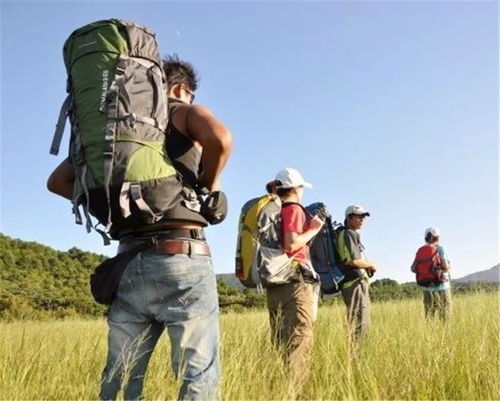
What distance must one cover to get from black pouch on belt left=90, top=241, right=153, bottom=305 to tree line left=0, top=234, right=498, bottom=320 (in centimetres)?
1212

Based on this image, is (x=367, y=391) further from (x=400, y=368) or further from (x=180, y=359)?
(x=180, y=359)

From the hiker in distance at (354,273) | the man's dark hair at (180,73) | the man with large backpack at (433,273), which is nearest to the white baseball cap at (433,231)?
the man with large backpack at (433,273)

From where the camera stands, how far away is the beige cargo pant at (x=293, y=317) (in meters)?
3.99

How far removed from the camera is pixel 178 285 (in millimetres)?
2109

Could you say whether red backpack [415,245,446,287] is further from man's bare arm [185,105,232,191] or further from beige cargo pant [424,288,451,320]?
man's bare arm [185,105,232,191]

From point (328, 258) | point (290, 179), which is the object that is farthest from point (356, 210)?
point (290, 179)

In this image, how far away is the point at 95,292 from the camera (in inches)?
91.4

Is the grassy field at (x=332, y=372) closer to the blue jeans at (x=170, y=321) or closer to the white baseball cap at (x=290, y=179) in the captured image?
the blue jeans at (x=170, y=321)

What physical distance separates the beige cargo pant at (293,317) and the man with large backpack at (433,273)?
15.3 ft

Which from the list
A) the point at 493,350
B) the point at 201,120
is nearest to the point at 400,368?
the point at 493,350

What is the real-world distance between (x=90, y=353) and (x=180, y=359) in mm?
2910

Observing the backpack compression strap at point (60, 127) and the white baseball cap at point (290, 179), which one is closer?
the backpack compression strap at point (60, 127)

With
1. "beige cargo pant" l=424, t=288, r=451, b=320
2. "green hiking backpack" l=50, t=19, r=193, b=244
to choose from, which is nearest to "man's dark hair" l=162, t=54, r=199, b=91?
"green hiking backpack" l=50, t=19, r=193, b=244

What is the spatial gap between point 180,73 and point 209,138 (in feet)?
1.77
